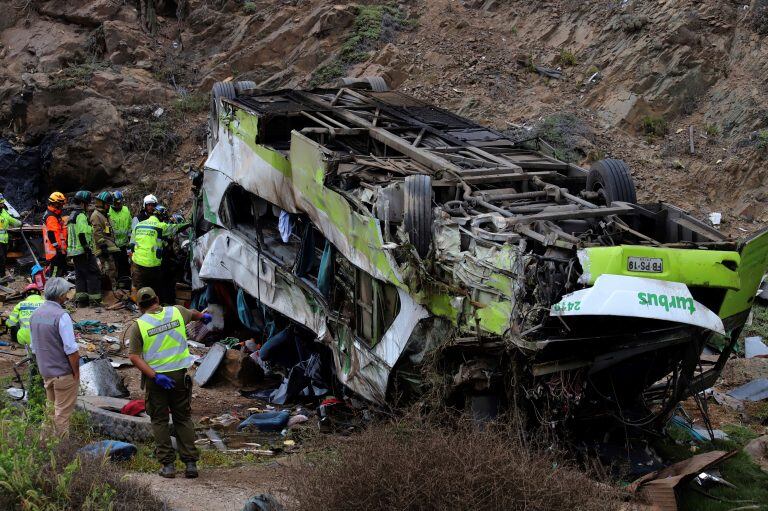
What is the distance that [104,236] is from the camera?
1193cm

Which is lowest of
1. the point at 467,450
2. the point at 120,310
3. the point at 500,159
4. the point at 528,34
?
the point at 120,310

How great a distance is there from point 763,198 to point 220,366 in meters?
8.06

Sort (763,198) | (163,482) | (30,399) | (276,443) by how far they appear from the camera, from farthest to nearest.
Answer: (763,198) → (276,443) → (30,399) → (163,482)

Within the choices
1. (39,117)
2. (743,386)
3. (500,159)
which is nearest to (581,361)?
(500,159)

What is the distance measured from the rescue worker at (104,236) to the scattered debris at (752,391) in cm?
797

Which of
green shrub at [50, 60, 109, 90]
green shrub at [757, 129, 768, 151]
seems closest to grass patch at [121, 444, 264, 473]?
green shrub at [757, 129, 768, 151]

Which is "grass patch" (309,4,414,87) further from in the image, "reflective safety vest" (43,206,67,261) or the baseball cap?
the baseball cap

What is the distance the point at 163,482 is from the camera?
6086mm

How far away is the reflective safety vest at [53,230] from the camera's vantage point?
11953 mm

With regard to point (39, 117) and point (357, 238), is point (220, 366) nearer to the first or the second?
point (357, 238)

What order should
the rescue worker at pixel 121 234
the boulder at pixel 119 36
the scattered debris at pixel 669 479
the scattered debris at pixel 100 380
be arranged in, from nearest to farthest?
the scattered debris at pixel 669 479
the scattered debris at pixel 100 380
the rescue worker at pixel 121 234
the boulder at pixel 119 36

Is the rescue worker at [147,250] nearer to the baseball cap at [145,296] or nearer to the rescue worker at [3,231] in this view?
the rescue worker at [3,231]

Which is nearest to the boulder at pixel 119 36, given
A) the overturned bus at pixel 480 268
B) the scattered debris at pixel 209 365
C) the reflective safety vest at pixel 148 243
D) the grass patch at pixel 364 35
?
the grass patch at pixel 364 35

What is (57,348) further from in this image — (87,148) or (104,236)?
(87,148)
